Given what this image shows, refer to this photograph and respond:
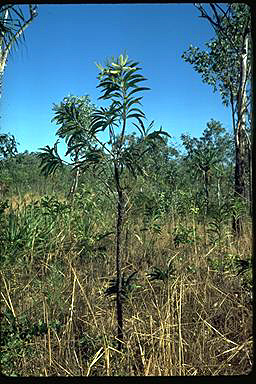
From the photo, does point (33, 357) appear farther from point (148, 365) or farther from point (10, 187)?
point (10, 187)

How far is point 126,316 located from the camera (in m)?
1.61

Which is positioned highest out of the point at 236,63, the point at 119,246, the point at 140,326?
the point at 236,63

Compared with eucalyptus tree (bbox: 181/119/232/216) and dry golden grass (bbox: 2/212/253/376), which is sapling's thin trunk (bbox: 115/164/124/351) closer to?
dry golden grass (bbox: 2/212/253/376)

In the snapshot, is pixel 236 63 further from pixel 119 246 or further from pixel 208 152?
pixel 119 246

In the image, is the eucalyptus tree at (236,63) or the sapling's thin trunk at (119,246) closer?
the sapling's thin trunk at (119,246)

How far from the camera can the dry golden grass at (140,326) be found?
1.34 meters

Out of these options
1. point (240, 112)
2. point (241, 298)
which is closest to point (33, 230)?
point (241, 298)

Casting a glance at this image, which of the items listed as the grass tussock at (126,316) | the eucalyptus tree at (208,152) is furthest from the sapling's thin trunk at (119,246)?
the eucalyptus tree at (208,152)

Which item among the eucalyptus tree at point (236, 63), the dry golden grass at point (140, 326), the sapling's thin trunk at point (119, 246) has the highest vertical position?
the eucalyptus tree at point (236, 63)

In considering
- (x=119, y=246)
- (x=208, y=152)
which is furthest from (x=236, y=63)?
(x=119, y=246)

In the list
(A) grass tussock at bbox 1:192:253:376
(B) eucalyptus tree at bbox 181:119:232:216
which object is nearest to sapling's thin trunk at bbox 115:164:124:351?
(A) grass tussock at bbox 1:192:253:376

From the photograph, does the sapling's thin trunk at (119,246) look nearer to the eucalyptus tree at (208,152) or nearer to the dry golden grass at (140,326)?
the dry golden grass at (140,326)

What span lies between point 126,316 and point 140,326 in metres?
0.12

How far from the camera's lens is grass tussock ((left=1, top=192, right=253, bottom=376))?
4.44 ft
